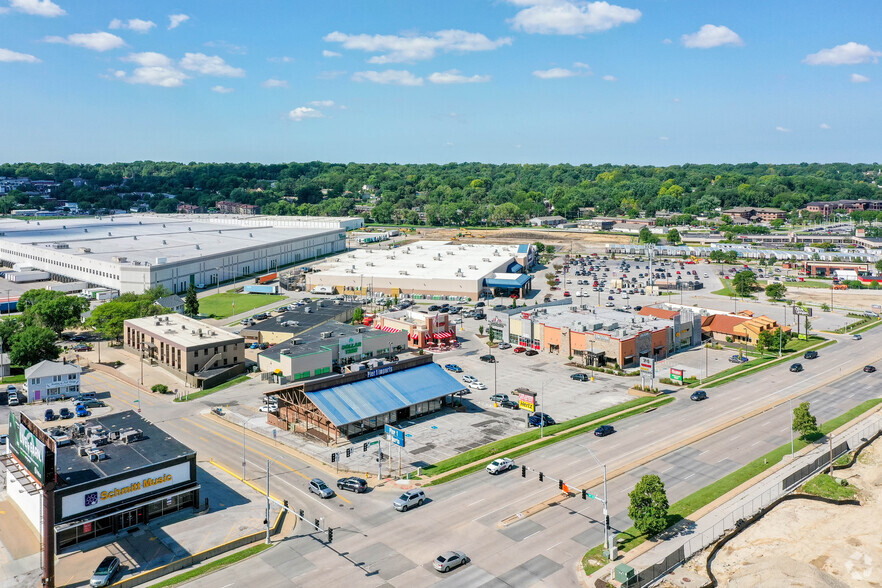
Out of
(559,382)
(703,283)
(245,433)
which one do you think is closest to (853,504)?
(559,382)

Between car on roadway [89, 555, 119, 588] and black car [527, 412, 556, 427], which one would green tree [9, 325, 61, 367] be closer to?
car on roadway [89, 555, 119, 588]

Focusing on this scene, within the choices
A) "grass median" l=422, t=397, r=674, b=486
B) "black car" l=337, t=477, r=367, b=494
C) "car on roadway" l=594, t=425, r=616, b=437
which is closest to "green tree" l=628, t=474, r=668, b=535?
"grass median" l=422, t=397, r=674, b=486

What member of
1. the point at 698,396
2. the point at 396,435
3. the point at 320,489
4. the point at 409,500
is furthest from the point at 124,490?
the point at 698,396

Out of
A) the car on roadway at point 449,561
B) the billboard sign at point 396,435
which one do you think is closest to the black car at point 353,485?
the billboard sign at point 396,435

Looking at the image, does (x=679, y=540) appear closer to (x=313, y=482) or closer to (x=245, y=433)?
(x=313, y=482)

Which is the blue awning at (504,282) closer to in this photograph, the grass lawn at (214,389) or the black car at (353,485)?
the grass lawn at (214,389)

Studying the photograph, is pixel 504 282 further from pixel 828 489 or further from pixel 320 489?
pixel 320 489
